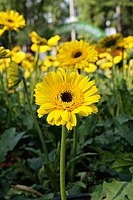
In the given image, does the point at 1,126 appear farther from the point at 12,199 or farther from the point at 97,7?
the point at 97,7

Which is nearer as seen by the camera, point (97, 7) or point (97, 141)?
point (97, 141)

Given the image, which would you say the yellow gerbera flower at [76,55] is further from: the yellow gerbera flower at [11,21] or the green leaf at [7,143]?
the yellow gerbera flower at [11,21]


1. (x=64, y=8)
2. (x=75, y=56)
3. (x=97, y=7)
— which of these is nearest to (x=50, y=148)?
(x=75, y=56)

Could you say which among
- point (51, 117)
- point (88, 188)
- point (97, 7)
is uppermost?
point (97, 7)


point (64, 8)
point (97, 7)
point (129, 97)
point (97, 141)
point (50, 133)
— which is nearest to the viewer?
point (97, 141)

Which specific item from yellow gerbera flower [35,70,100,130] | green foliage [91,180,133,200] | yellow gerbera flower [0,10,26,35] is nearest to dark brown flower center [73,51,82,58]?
yellow gerbera flower [35,70,100,130]

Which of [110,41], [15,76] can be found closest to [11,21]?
[110,41]
